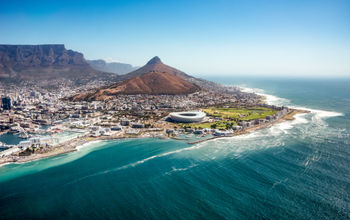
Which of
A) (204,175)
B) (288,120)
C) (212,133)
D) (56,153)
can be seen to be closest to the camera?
(204,175)

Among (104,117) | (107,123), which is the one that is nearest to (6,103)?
(104,117)

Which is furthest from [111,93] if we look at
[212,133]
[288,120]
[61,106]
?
[288,120]

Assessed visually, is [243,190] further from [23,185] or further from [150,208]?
Answer: [23,185]

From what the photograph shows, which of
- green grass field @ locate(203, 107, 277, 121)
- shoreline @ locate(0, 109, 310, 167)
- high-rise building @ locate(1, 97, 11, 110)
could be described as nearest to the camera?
shoreline @ locate(0, 109, 310, 167)

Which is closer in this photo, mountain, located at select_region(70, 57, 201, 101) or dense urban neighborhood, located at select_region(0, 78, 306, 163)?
dense urban neighborhood, located at select_region(0, 78, 306, 163)

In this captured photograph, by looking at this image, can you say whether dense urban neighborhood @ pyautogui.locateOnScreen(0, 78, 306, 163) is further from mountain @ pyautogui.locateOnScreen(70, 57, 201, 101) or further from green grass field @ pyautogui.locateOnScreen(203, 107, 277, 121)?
mountain @ pyautogui.locateOnScreen(70, 57, 201, 101)

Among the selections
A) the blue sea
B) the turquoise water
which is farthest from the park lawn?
the turquoise water

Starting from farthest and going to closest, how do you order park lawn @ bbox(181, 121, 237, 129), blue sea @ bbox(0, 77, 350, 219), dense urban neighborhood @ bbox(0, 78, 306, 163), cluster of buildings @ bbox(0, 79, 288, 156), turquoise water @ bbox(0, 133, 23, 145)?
park lawn @ bbox(181, 121, 237, 129)
cluster of buildings @ bbox(0, 79, 288, 156)
turquoise water @ bbox(0, 133, 23, 145)
dense urban neighborhood @ bbox(0, 78, 306, 163)
blue sea @ bbox(0, 77, 350, 219)

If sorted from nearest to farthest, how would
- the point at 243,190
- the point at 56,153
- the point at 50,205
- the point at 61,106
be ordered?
the point at 50,205, the point at 243,190, the point at 56,153, the point at 61,106
